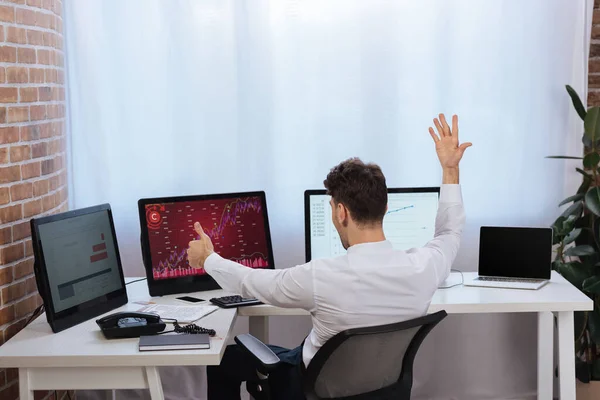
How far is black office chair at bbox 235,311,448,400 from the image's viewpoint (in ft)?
7.75

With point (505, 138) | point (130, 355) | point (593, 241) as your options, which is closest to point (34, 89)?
point (130, 355)

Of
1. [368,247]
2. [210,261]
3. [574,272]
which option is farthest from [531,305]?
[210,261]

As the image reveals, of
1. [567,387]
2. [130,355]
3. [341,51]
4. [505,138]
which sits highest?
[341,51]

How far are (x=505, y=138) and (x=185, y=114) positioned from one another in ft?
4.95

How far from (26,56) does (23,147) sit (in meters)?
0.35

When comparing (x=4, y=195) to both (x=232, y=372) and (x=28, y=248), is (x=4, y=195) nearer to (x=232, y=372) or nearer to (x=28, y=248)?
(x=28, y=248)

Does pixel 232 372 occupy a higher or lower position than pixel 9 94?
lower

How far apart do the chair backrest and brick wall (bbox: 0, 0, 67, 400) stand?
3.95 ft

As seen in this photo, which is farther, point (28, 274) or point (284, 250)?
point (284, 250)

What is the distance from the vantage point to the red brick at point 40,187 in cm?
323

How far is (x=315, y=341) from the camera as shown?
8.45 feet

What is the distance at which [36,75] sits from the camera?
3.29 meters

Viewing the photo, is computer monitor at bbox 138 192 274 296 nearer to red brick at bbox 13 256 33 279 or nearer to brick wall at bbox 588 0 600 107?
red brick at bbox 13 256 33 279

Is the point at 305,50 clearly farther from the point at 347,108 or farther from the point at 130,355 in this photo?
the point at 130,355
